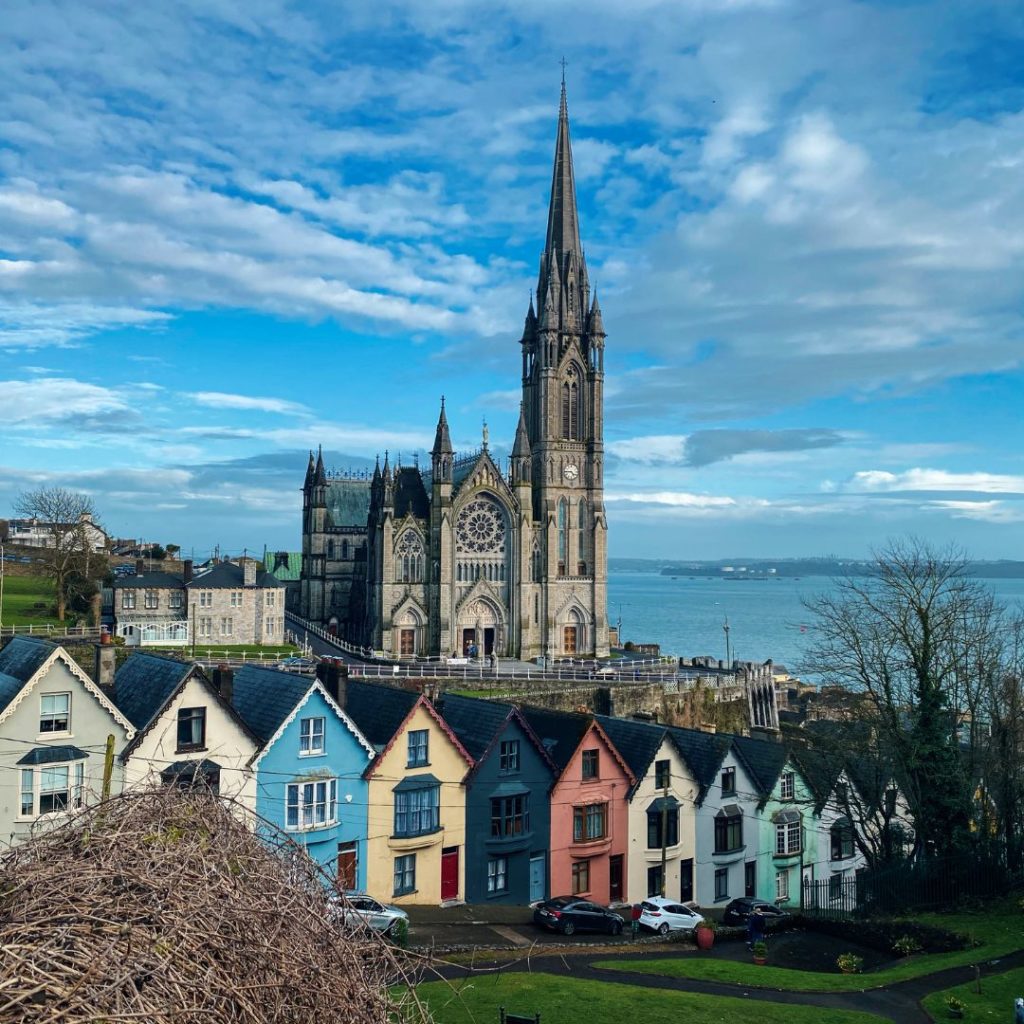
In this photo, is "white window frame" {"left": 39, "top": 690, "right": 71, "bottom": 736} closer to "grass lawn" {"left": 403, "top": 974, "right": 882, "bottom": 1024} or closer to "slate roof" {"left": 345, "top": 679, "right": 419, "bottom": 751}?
"slate roof" {"left": 345, "top": 679, "right": 419, "bottom": 751}

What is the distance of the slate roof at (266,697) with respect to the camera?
30109 millimetres

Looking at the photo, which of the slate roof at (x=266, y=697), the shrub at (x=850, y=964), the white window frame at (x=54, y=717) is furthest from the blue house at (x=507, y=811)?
the white window frame at (x=54, y=717)

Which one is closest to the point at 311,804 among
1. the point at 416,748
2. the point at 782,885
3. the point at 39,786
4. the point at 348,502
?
the point at 416,748

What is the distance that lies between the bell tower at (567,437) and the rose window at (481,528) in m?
3.81

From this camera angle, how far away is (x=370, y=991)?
944 cm

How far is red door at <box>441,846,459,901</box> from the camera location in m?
31.7

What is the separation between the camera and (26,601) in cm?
8212

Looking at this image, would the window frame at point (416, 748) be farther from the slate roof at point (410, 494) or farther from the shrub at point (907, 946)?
the slate roof at point (410, 494)

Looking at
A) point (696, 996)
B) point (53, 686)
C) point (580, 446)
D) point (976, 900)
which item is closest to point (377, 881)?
point (53, 686)

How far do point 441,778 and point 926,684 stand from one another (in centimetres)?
1672

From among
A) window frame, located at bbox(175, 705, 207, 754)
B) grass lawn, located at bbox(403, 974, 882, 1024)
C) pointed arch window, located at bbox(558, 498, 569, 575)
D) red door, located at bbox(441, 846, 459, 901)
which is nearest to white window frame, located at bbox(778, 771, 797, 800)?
red door, located at bbox(441, 846, 459, 901)

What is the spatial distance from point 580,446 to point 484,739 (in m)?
54.0

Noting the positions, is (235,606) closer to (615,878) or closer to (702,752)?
(702,752)

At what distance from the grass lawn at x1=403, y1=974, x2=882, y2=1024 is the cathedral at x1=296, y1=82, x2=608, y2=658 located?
5692 cm
